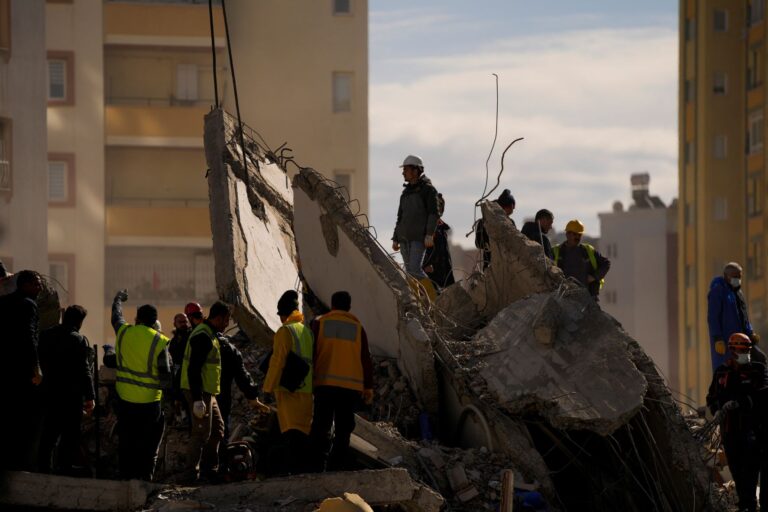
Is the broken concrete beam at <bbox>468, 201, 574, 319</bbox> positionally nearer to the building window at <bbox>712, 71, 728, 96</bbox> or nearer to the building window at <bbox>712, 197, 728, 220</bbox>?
the building window at <bbox>712, 71, 728, 96</bbox>

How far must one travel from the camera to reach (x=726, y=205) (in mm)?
65125

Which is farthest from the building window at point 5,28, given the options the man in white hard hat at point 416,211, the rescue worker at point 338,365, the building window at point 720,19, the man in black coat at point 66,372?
the building window at point 720,19

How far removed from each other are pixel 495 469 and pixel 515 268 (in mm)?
3007

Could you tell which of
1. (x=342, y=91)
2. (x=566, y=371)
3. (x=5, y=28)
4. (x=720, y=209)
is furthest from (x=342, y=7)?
(x=566, y=371)

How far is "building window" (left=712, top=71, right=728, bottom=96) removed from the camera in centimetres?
6425

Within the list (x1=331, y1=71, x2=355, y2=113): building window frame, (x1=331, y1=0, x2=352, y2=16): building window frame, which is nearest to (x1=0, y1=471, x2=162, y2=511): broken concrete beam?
(x1=331, y1=71, x2=355, y2=113): building window frame

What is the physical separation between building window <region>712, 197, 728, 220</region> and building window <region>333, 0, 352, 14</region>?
20472 mm

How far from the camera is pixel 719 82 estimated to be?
211 ft

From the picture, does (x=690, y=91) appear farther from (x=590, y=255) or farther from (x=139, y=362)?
(x=139, y=362)

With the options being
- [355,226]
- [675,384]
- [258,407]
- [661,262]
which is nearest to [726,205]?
[675,384]

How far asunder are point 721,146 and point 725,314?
49.2 m

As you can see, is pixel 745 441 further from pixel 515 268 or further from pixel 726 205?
pixel 726 205

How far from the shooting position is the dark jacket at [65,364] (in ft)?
45.8

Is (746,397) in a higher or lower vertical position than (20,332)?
lower
